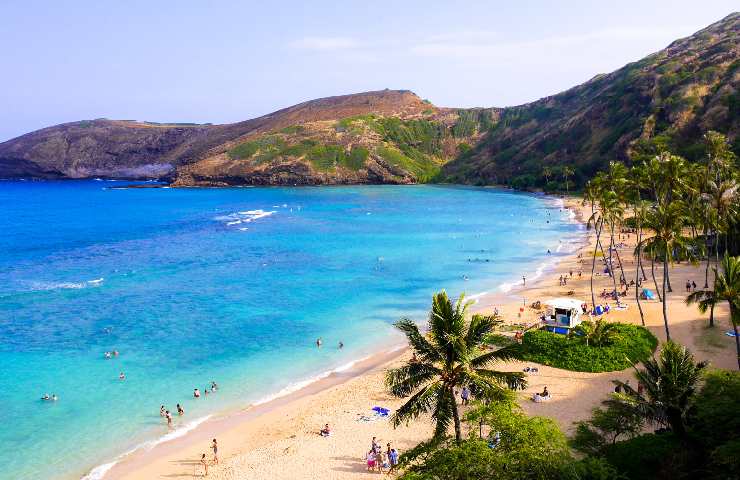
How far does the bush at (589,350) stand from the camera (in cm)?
3431

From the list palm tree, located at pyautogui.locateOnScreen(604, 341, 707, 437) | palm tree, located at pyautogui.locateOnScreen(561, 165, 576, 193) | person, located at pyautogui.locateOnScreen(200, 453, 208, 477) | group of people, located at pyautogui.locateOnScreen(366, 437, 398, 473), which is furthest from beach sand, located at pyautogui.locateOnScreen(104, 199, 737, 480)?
palm tree, located at pyautogui.locateOnScreen(561, 165, 576, 193)

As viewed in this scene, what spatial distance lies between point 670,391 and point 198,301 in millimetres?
48299

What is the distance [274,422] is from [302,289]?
101ft

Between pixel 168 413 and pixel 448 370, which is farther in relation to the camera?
pixel 168 413

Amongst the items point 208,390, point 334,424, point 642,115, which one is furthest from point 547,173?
point 334,424

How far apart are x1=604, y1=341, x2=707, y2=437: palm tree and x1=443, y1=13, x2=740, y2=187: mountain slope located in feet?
342

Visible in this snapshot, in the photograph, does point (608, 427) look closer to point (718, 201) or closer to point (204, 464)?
point (204, 464)

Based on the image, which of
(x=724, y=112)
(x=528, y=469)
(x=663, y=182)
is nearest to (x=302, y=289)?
(x=663, y=182)

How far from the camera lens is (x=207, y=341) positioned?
45.8m

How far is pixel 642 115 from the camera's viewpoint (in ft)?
465

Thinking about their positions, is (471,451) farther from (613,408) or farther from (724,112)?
(724,112)

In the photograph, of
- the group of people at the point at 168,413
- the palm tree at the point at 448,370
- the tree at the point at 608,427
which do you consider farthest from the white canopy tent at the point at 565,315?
the group of people at the point at 168,413

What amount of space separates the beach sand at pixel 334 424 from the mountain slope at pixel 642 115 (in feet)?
305

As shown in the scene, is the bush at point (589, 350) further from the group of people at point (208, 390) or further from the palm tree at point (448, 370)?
the group of people at point (208, 390)
